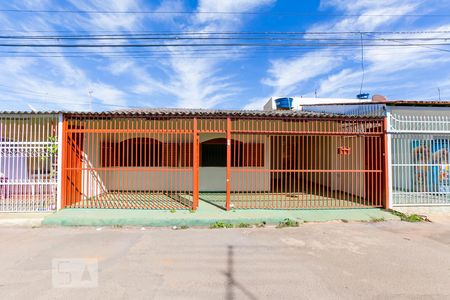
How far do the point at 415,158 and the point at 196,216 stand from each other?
6.52m

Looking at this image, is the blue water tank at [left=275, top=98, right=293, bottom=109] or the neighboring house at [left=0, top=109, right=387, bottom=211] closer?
the neighboring house at [left=0, top=109, right=387, bottom=211]

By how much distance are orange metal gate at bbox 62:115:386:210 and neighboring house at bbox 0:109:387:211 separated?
3 cm

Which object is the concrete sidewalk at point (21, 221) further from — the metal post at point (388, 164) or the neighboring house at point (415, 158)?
the neighboring house at point (415, 158)

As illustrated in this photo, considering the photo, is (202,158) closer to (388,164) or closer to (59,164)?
(59,164)

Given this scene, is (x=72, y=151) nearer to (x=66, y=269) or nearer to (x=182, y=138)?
(x=182, y=138)

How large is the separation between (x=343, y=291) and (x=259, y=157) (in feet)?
23.1

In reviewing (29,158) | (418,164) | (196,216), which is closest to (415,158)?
(418,164)

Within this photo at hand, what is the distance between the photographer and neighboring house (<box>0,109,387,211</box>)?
6.73 meters

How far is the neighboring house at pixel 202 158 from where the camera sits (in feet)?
22.1

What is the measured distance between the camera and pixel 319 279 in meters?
3.36

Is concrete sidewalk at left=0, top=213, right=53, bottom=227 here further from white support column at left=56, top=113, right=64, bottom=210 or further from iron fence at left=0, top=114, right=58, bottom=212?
white support column at left=56, top=113, right=64, bottom=210

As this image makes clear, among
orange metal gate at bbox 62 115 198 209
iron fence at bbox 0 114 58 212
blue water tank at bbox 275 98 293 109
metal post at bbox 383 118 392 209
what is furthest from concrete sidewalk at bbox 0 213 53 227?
blue water tank at bbox 275 98 293 109

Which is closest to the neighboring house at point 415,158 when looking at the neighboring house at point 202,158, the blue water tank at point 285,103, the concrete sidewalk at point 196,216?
the neighboring house at point 202,158

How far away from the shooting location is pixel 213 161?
10.1 m
